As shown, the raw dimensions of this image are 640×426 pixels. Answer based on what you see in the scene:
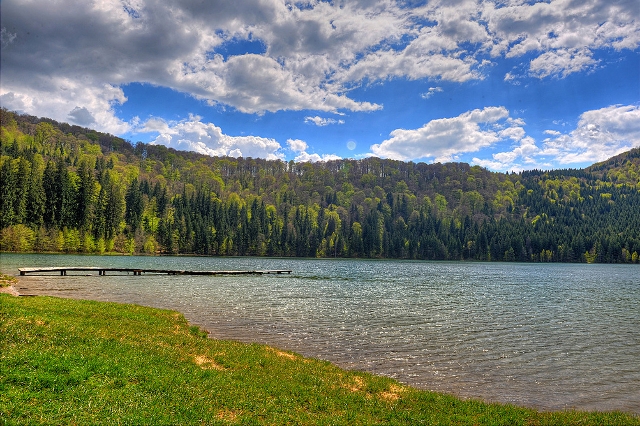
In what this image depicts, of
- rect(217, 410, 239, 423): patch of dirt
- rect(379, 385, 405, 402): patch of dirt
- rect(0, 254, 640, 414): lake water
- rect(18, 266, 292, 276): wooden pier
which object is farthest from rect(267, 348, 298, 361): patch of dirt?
rect(18, 266, 292, 276): wooden pier

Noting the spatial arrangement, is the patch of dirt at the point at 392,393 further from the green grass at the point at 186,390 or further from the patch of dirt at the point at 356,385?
the patch of dirt at the point at 356,385

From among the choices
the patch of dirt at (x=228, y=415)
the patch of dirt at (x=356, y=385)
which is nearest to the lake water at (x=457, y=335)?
the patch of dirt at (x=356, y=385)

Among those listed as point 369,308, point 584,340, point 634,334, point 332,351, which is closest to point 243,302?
point 369,308

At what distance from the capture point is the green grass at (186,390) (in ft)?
36.4

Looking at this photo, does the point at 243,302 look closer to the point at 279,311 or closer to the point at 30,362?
the point at 279,311

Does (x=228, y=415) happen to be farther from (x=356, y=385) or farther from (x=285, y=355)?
(x=285, y=355)

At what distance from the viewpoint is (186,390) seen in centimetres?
1291

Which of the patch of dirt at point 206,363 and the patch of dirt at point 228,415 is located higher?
the patch of dirt at point 228,415

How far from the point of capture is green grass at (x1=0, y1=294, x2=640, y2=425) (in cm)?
1110

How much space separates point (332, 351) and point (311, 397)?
981cm

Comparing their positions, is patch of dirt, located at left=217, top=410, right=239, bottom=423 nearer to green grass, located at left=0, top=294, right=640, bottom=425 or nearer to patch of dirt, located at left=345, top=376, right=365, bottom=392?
green grass, located at left=0, top=294, right=640, bottom=425

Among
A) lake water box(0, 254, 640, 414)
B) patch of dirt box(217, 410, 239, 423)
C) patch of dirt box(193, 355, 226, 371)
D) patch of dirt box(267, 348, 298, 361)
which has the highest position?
patch of dirt box(217, 410, 239, 423)

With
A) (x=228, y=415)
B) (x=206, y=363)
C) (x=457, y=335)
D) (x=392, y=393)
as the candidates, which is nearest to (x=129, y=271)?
(x=457, y=335)

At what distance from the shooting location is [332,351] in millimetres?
23453
